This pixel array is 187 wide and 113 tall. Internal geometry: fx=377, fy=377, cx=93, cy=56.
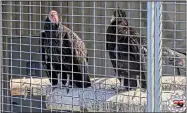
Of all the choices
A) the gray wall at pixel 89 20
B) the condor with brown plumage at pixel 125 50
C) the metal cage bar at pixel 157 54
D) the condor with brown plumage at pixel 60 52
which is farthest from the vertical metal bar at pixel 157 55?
the condor with brown plumage at pixel 60 52

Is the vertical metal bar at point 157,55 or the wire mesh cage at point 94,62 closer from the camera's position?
the vertical metal bar at point 157,55

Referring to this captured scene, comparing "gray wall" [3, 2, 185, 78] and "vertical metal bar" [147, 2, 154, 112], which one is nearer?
"vertical metal bar" [147, 2, 154, 112]

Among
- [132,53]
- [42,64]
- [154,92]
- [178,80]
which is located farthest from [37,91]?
[154,92]

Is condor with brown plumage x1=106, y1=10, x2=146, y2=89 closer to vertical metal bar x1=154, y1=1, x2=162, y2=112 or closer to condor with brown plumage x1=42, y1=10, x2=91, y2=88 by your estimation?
condor with brown plumage x1=42, y1=10, x2=91, y2=88

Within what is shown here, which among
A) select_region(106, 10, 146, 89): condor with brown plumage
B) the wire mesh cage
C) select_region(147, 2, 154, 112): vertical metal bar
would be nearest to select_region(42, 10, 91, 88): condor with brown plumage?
the wire mesh cage

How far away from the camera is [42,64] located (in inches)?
85.9

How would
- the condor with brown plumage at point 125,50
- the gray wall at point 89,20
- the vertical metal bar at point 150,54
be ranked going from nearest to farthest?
the vertical metal bar at point 150,54, the gray wall at point 89,20, the condor with brown plumage at point 125,50

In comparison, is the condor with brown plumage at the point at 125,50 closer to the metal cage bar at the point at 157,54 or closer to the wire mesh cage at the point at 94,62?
the wire mesh cage at the point at 94,62

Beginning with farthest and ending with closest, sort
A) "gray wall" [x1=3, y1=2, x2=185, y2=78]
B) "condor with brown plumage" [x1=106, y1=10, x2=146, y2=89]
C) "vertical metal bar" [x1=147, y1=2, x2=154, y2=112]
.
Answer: "condor with brown plumage" [x1=106, y1=10, x2=146, y2=89], "gray wall" [x1=3, y1=2, x2=185, y2=78], "vertical metal bar" [x1=147, y1=2, x2=154, y2=112]

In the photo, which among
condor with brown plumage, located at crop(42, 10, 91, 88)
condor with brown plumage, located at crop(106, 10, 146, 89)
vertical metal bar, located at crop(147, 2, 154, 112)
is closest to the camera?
vertical metal bar, located at crop(147, 2, 154, 112)

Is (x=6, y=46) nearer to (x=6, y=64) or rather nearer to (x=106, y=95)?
(x=6, y=64)

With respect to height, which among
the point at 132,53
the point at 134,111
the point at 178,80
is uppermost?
the point at 132,53

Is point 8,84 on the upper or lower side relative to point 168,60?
lower

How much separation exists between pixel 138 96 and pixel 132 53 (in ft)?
0.72
